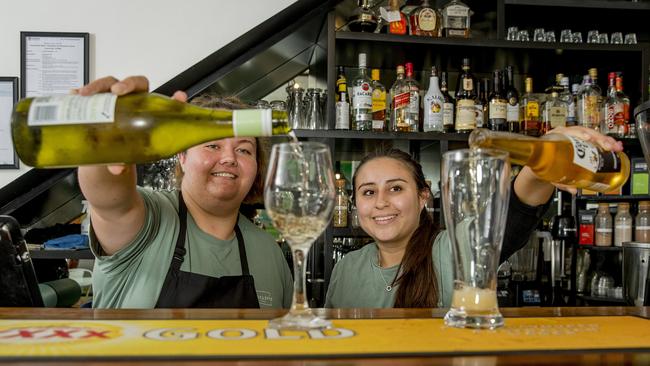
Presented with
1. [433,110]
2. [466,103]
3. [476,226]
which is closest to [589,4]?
[466,103]

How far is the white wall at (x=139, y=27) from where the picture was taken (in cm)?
250

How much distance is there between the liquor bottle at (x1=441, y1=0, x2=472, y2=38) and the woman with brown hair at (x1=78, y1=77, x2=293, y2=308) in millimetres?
1338

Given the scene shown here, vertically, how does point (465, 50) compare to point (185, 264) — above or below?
above

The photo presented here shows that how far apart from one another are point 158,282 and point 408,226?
0.74m

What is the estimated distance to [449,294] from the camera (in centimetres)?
150

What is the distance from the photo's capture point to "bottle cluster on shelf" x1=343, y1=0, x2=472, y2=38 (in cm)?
256

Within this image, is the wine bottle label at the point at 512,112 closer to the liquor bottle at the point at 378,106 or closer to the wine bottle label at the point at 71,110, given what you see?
the liquor bottle at the point at 378,106

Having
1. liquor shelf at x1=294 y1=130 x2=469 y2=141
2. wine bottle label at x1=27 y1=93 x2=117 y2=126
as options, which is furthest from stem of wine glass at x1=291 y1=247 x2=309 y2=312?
liquor shelf at x1=294 y1=130 x2=469 y2=141

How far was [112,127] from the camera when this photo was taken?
93cm

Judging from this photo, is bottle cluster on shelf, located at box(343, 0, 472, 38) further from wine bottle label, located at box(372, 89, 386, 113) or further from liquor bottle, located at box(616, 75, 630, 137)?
liquor bottle, located at box(616, 75, 630, 137)

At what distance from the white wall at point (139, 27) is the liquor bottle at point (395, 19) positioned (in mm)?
469

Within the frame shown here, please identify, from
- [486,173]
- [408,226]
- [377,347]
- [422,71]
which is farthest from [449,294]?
[422,71]

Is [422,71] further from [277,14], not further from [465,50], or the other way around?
[277,14]

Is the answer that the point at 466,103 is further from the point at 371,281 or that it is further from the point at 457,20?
the point at 371,281
